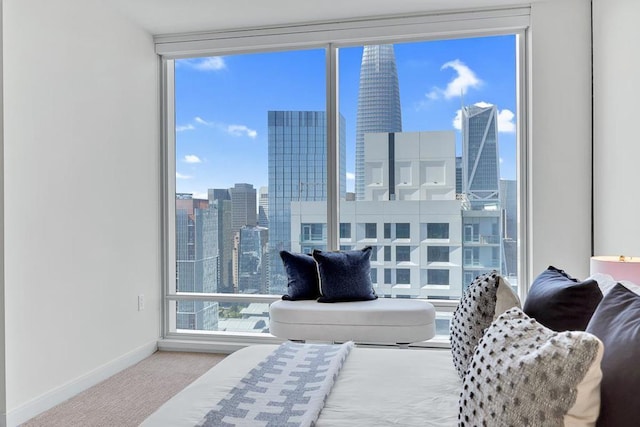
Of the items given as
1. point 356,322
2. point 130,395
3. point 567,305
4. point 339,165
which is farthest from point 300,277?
point 567,305

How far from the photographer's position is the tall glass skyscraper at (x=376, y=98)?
3793 mm

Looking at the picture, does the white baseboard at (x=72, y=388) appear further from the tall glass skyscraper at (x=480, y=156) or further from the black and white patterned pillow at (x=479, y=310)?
the tall glass skyscraper at (x=480, y=156)

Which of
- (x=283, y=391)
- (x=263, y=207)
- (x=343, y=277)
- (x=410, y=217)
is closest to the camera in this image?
(x=283, y=391)

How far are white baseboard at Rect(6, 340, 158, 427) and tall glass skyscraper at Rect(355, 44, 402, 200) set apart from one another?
214cm

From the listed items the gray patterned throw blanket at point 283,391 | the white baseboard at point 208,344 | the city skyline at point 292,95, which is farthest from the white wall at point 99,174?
the gray patterned throw blanket at point 283,391

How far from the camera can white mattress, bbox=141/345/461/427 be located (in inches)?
52.4

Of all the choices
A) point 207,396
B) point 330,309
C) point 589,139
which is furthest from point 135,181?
point 589,139

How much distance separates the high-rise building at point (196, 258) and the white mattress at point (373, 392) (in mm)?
2167

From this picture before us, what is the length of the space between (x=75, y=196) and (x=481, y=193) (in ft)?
9.51

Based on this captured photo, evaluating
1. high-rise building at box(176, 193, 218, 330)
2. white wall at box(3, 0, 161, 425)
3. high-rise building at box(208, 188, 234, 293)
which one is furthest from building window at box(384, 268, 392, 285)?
white wall at box(3, 0, 161, 425)

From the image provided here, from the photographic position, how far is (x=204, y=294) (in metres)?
4.07

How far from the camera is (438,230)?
12.2 feet

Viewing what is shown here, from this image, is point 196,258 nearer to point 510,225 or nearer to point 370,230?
point 370,230

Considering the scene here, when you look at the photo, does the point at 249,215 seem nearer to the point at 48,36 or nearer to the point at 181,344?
the point at 181,344
